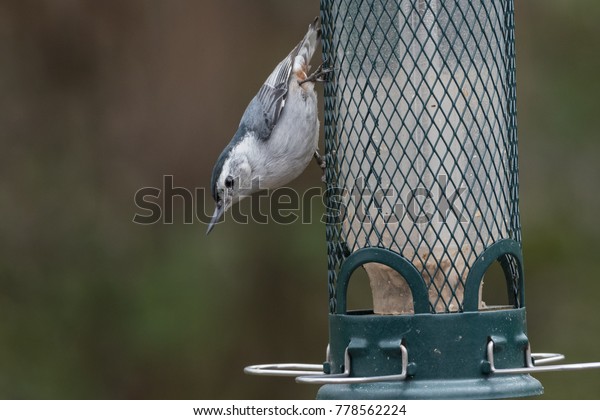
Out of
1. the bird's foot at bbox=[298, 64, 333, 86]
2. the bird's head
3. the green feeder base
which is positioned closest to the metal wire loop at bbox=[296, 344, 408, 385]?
the green feeder base

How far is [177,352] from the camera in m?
7.59

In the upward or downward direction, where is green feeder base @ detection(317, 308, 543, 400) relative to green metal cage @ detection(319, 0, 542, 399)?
downward

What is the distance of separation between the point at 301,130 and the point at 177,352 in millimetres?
2524

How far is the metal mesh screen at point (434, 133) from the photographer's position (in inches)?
170

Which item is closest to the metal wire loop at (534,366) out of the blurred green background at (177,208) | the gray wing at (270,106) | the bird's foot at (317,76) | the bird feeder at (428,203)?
the bird feeder at (428,203)

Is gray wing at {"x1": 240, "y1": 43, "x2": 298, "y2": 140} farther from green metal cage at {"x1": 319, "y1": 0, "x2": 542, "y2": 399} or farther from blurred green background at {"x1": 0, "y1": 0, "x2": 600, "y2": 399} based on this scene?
blurred green background at {"x1": 0, "y1": 0, "x2": 600, "y2": 399}

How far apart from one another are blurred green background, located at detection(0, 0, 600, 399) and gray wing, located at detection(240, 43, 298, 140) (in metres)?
1.77

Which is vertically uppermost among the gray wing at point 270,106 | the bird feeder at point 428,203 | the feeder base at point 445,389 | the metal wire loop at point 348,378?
the gray wing at point 270,106

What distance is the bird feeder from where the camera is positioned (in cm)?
414

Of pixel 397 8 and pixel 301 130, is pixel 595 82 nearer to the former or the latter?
pixel 301 130

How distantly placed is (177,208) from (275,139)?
2148 millimetres

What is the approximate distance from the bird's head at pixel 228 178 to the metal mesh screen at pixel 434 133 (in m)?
1.35

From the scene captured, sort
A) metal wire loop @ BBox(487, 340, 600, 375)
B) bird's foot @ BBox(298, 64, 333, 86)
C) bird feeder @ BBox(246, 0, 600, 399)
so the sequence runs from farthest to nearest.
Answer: bird's foot @ BBox(298, 64, 333, 86), bird feeder @ BBox(246, 0, 600, 399), metal wire loop @ BBox(487, 340, 600, 375)

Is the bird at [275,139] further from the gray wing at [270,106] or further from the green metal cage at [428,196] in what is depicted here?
the green metal cage at [428,196]
